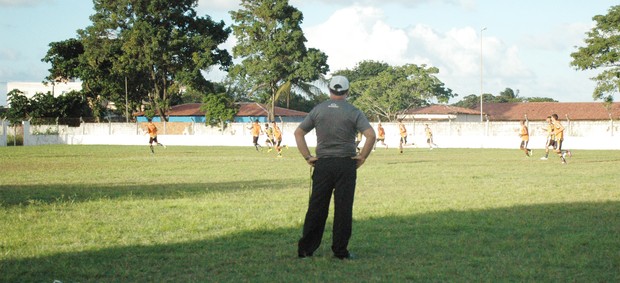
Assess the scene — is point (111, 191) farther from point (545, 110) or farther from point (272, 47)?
point (545, 110)

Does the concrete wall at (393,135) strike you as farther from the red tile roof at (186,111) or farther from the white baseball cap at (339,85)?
the white baseball cap at (339,85)

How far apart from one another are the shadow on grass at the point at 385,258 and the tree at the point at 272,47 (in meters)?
63.8

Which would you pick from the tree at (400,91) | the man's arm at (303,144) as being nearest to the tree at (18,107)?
the tree at (400,91)

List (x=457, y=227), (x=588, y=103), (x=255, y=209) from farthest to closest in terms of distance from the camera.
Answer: (x=588, y=103)
(x=255, y=209)
(x=457, y=227)

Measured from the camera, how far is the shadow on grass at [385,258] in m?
8.09

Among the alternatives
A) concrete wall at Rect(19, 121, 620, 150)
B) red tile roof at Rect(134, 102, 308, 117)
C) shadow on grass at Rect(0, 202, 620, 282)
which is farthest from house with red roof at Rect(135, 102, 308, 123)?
shadow on grass at Rect(0, 202, 620, 282)

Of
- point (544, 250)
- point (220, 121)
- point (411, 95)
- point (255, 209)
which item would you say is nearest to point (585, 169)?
point (255, 209)

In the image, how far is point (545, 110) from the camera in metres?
101

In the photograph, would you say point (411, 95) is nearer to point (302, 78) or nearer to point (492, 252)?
point (302, 78)

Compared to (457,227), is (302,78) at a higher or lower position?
higher

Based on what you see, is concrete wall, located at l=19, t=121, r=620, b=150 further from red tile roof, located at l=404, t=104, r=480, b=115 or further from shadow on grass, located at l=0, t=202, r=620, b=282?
shadow on grass, located at l=0, t=202, r=620, b=282

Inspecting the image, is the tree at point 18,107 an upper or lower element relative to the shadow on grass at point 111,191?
upper

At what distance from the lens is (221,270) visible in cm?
848

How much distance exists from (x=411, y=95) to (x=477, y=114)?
61.6 ft
